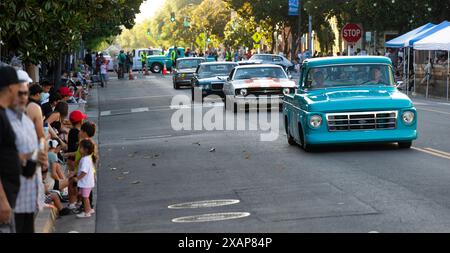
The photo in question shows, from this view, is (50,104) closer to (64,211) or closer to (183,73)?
(64,211)

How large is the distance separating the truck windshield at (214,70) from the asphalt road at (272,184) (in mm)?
14603

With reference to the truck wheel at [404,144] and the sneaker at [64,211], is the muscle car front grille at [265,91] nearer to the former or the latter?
the truck wheel at [404,144]

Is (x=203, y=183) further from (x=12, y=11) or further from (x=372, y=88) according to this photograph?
(x=12, y=11)

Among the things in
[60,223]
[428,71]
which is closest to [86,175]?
[60,223]

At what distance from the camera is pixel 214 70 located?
38.6 metres

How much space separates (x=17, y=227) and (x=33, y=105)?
6.50 feet

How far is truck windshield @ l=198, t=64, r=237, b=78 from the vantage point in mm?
38312

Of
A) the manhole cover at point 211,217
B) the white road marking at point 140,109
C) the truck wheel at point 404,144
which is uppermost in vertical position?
the truck wheel at point 404,144

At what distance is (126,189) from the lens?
14656 mm

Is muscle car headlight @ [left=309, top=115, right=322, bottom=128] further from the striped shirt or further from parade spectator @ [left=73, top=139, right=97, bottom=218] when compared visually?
the striped shirt

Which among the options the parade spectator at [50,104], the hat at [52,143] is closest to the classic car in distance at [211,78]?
the parade spectator at [50,104]

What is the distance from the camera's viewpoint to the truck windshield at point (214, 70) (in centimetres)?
3831

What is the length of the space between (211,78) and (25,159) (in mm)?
30053
